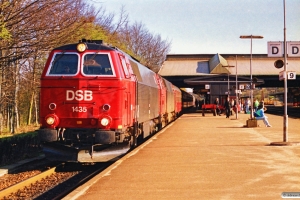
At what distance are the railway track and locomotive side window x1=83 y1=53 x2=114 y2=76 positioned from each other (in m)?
2.69

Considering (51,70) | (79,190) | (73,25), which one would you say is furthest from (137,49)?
(79,190)

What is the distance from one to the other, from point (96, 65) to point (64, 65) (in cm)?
90

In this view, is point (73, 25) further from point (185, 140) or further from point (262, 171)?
point (262, 171)

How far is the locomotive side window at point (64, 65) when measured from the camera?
12.4m

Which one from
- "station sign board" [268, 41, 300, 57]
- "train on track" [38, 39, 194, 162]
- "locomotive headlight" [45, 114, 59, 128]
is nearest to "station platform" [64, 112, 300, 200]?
"train on track" [38, 39, 194, 162]

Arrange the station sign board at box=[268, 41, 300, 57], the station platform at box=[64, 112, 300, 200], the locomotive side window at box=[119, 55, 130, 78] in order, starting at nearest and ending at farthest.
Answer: the station platform at box=[64, 112, 300, 200] < the locomotive side window at box=[119, 55, 130, 78] < the station sign board at box=[268, 41, 300, 57]

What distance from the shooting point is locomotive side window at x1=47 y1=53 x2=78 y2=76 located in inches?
489

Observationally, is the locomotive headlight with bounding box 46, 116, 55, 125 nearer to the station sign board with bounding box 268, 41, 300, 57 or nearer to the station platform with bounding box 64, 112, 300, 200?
the station platform with bounding box 64, 112, 300, 200

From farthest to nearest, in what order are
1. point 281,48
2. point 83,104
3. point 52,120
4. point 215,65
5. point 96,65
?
point 215,65 → point 281,48 → point 96,65 → point 83,104 → point 52,120

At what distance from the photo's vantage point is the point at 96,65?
12.6 meters

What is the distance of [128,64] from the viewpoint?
539 inches

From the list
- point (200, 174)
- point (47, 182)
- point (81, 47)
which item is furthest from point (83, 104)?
point (200, 174)

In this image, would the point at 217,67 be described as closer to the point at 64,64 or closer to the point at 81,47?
the point at 81,47

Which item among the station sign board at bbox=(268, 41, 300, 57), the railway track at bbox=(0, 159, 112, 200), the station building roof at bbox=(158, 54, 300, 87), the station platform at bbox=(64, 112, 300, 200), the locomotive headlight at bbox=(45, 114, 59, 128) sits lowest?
the railway track at bbox=(0, 159, 112, 200)
